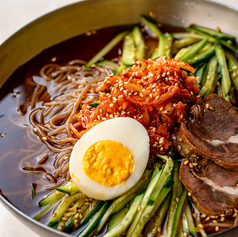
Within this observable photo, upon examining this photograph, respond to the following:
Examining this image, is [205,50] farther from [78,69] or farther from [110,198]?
[110,198]

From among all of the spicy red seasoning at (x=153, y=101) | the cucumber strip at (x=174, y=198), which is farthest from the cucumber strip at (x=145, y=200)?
the spicy red seasoning at (x=153, y=101)

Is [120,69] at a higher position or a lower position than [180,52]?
lower

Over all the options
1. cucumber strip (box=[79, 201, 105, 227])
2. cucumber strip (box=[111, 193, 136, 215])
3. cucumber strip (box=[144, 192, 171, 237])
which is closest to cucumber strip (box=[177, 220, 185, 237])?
cucumber strip (box=[144, 192, 171, 237])

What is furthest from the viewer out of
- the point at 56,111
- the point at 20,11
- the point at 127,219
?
the point at 20,11

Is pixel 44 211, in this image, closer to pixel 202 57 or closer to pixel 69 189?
pixel 69 189

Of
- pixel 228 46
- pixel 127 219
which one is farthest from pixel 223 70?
pixel 127 219

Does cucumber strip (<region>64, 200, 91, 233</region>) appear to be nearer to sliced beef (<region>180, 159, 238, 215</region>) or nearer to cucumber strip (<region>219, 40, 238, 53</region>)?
sliced beef (<region>180, 159, 238, 215</region>)
